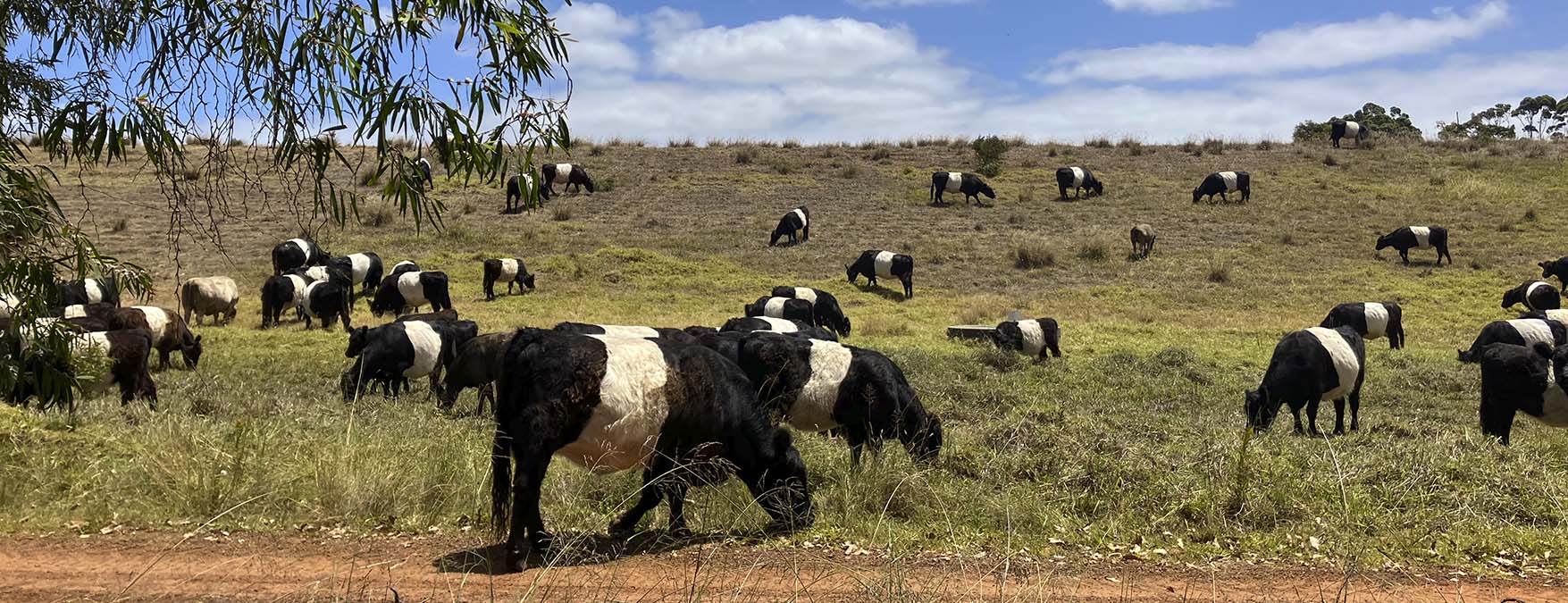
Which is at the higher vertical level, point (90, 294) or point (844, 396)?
point (844, 396)

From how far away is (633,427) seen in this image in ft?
20.8

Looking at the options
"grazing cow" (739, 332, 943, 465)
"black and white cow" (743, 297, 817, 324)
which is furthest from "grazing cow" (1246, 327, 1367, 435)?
"black and white cow" (743, 297, 817, 324)

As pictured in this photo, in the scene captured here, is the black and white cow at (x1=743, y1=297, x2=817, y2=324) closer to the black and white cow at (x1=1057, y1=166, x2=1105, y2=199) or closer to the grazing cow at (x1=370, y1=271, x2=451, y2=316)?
the grazing cow at (x1=370, y1=271, x2=451, y2=316)

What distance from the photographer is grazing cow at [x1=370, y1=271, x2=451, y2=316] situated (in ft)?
80.2

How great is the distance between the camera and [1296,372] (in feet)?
43.1

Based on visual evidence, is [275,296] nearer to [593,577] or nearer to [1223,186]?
[593,577]

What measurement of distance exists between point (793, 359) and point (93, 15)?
573 centimetres

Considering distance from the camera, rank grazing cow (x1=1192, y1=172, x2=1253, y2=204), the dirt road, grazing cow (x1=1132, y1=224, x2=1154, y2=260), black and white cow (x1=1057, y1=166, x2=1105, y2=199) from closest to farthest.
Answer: the dirt road, grazing cow (x1=1132, y1=224, x2=1154, y2=260), grazing cow (x1=1192, y1=172, x2=1253, y2=204), black and white cow (x1=1057, y1=166, x2=1105, y2=199)

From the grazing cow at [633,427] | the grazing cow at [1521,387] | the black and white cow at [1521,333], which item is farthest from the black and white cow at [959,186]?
the grazing cow at [633,427]

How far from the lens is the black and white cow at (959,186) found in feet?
132

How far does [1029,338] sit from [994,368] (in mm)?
2811

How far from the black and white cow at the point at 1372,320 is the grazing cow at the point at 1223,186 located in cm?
1863

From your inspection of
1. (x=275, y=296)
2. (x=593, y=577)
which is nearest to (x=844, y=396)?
(x=593, y=577)

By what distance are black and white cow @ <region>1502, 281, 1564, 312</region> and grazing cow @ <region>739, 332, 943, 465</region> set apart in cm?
2225
